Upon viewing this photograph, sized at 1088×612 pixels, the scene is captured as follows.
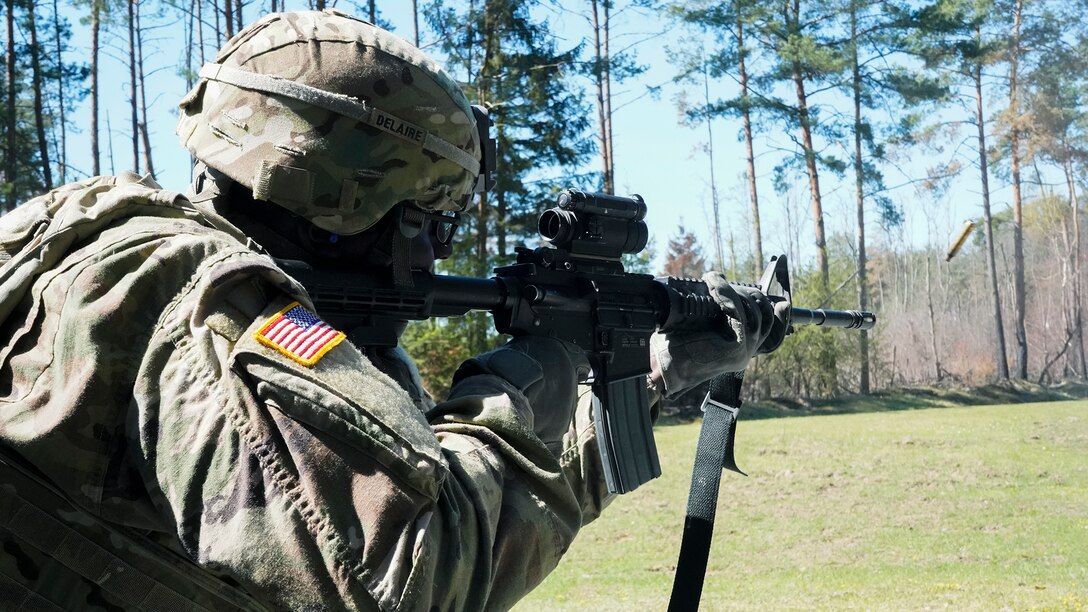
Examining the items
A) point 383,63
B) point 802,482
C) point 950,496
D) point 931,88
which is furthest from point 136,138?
point 383,63

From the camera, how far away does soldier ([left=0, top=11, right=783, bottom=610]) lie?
1.20 metres

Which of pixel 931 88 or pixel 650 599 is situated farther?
pixel 931 88

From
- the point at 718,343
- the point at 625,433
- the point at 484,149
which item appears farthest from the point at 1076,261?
the point at 484,149

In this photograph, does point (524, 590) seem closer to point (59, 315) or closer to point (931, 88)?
point (59, 315)

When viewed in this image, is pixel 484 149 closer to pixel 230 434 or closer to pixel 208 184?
pixel 208 184

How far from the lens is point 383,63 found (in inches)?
78.5

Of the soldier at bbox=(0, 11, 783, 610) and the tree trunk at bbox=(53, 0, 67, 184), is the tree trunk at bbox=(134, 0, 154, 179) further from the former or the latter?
the soldier at bbox=(0, 11, 783, 610)

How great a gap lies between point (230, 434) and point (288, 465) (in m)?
0.08

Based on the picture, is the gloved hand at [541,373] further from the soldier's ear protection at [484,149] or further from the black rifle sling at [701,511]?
the black rifle sling at [701,511]

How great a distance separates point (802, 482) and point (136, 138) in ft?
59.9

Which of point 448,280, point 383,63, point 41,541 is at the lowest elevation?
point 41,541

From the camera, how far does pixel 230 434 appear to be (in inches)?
48.1

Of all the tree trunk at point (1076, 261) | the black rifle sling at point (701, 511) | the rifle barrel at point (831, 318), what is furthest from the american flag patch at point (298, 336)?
the tree trunk at point (1076, 261)

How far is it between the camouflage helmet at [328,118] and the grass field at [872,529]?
6.49 m
